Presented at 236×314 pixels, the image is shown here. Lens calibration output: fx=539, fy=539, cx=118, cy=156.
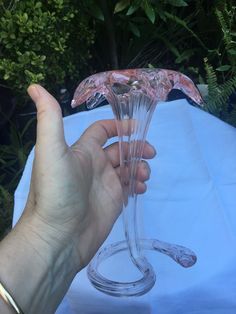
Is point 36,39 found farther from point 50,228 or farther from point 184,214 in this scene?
point 50,228

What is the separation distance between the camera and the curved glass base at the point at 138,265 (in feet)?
3.54

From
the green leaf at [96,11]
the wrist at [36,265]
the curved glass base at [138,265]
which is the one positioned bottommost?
the curved glass base at [138,265]

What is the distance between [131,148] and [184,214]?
0.27 metres

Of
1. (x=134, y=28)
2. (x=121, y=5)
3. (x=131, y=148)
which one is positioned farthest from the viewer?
(x=134, y=28)

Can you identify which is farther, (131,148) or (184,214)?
(184,214)

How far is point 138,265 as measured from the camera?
1.15 meters

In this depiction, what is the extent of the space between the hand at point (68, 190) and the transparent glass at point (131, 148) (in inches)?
2.1

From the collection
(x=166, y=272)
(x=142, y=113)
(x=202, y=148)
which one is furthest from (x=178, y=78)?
(x=202, y=148)

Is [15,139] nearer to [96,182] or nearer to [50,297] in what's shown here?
[96,182]

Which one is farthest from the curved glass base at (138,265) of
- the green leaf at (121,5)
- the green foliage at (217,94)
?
the green leaf at (121,5)

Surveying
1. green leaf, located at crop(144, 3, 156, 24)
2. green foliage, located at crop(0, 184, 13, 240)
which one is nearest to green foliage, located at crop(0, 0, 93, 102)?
green leaf, located at crop(144, 3, 156, 24)

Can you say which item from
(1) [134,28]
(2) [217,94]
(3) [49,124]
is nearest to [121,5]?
(1) [134,28]

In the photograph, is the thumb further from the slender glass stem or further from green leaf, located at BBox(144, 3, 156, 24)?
green leaf, located at BBox(144, 3, 156, 24)

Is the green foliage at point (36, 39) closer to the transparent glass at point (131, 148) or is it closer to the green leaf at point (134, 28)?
the green leaf at point (134, 28)
